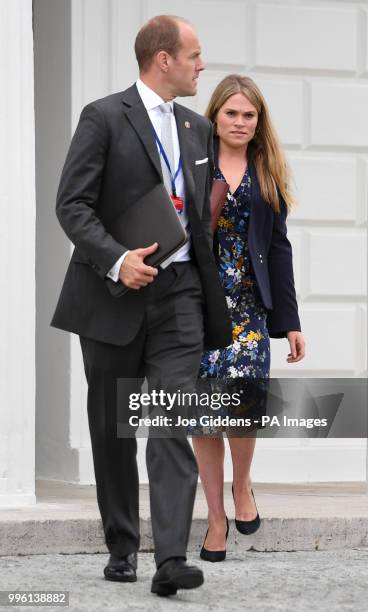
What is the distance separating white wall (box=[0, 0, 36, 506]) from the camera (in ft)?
21.4

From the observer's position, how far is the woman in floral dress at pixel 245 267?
5820 mm

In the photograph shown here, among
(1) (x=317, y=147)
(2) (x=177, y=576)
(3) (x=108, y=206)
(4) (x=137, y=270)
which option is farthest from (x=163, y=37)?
(1) (x=317, y=147)

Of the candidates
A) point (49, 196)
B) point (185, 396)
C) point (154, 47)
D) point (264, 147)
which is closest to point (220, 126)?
point (264, 147)

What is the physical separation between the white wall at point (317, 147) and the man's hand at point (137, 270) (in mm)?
3193

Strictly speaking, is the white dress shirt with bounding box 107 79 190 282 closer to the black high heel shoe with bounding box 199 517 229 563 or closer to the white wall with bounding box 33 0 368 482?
the black high heel shoe with bounding box 199 517 229 563

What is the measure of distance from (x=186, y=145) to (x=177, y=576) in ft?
4.34

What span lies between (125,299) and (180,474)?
0.56 metres

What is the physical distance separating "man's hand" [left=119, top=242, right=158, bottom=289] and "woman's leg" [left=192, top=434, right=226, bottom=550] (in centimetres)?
114

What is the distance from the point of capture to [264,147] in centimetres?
596

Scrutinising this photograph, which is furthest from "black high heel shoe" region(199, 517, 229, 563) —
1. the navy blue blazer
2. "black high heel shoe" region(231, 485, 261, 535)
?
the navy blue blazer

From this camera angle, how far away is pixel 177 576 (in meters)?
4.79

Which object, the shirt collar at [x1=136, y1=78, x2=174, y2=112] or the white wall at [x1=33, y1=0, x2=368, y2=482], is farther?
the white wall at [x1=33, y1=0, x2=368, y2=482]

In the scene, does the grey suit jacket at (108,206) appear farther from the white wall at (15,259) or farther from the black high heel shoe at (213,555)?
the white wall at (15,259)

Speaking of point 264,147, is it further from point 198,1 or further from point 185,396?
point 198,1
